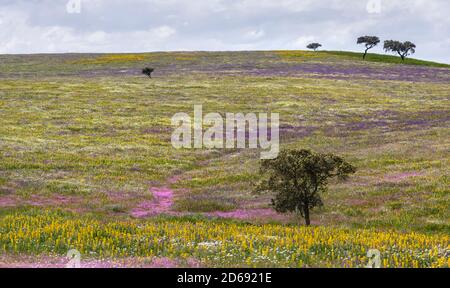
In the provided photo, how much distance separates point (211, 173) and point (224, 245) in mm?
23688

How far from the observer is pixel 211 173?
37.8m

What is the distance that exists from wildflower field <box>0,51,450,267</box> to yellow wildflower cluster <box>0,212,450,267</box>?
7 centimetres

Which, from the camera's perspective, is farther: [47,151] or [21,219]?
[47,151]

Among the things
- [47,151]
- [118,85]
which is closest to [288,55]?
[118,85]

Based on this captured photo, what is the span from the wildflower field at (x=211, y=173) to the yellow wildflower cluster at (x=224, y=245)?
69 millimetres

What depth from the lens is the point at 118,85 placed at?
9725cm

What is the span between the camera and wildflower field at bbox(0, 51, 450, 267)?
1414 cm

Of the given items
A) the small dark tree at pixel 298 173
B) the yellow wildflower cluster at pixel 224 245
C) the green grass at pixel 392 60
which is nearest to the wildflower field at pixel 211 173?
the yellow wildflower cluster at pixel 224 245

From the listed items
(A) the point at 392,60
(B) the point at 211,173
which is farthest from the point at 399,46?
(B) the point at 211,173

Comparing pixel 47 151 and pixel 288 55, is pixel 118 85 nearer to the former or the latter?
pixel 47 151

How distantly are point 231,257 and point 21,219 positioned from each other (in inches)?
399

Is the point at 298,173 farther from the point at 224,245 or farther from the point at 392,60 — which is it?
the point at 392,60

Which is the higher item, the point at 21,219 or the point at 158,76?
the point at 158,76
